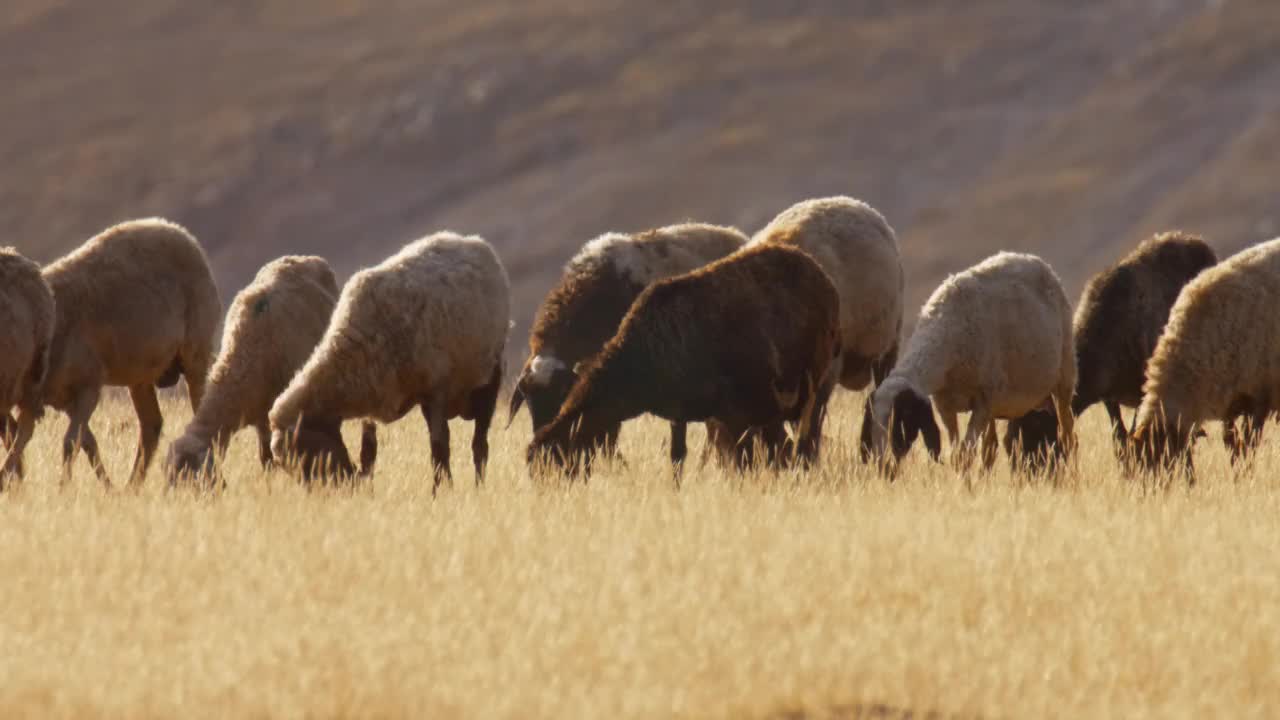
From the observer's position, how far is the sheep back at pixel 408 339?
13.4 m

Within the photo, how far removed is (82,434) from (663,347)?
4081mm

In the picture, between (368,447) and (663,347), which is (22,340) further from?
(663,347)

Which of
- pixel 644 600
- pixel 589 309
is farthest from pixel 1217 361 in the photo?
pixel 644 600

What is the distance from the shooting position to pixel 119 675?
8.54 m

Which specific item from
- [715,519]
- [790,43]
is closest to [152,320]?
[715,519]

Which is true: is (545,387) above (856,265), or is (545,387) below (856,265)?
below

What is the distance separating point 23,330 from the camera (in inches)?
534

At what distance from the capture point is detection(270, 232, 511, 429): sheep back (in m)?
13.4

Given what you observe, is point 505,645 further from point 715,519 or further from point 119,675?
point 715,519

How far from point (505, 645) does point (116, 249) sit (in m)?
7.77

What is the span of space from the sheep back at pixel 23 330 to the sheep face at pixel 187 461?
1.03 meters

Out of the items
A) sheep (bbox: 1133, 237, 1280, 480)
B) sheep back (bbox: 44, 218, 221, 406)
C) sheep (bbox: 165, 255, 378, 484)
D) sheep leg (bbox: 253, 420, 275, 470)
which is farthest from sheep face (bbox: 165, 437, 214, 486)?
sheep (bbox: 1133, 237, 1280, 480)

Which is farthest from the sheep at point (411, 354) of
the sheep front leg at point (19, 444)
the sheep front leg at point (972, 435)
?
the sheep front leg at point (972, 435)

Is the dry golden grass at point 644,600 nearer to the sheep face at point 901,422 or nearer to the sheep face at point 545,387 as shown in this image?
the sheep face at point 901,422
